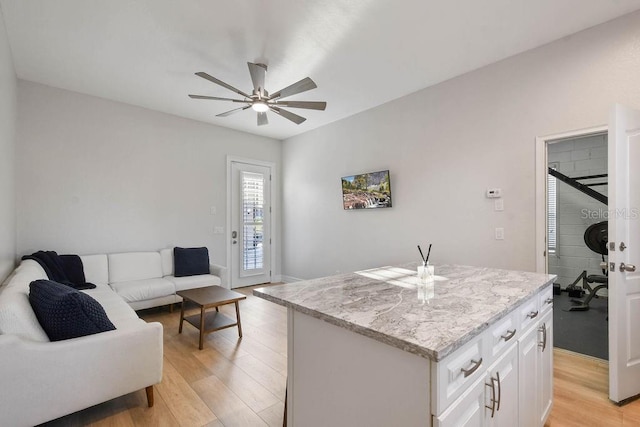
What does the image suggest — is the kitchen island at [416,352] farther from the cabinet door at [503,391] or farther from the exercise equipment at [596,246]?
the exercise equipment at [596,246]

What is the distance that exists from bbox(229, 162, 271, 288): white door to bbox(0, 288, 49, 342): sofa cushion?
3385 millimetres

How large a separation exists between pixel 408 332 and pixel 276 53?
277cm

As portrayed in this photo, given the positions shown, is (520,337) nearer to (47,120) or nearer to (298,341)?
(298,341)

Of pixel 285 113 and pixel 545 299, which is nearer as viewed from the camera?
pixel 545 299

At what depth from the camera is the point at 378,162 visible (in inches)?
166

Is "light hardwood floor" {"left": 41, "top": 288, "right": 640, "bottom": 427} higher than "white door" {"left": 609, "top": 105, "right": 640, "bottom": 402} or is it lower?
lower

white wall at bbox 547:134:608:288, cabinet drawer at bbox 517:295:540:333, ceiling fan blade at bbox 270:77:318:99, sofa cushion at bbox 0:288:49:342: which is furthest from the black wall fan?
white wall at bbox 547:134:608:288

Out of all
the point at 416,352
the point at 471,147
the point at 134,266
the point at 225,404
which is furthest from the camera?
the point at 134,266

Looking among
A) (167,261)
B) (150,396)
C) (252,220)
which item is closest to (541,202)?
(150,396)

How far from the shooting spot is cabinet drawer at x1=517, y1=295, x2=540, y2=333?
147 centimetres

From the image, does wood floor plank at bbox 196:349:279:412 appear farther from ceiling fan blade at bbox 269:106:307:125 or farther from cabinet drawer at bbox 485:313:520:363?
ceiling fan blade at bbox 269:106:307:125

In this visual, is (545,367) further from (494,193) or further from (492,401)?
(494,193)

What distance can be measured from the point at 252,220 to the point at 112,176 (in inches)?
87.2

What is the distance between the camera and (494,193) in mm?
3068
